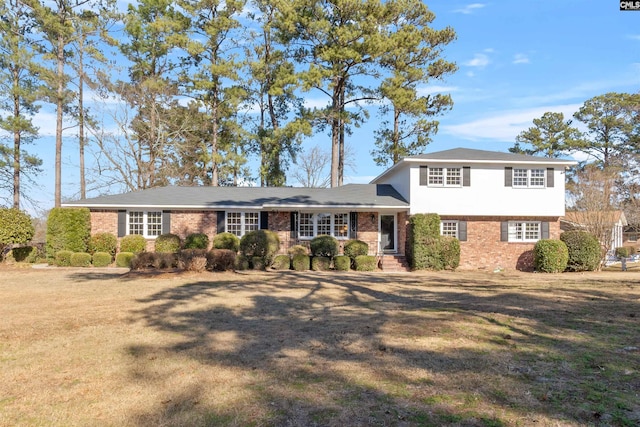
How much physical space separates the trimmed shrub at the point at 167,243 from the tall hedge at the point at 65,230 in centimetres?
359

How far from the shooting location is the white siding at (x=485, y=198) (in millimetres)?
20812

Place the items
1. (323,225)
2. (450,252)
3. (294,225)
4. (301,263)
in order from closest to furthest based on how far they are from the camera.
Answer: (301,263), (450,252), (294,225), (323,225)

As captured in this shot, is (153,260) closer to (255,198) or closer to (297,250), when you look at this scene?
(297,250)

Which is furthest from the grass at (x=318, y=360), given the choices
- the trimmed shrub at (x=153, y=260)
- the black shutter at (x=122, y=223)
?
the black shutter at (x=122, y=223)

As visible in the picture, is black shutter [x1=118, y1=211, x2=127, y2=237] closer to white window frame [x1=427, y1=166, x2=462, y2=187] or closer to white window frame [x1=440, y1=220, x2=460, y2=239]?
white window frame [x1=427, y1=166, x2=462, y2=187]

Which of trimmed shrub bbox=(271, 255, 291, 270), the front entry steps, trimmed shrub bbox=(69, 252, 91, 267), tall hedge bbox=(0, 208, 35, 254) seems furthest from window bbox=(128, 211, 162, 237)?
the front entry steps

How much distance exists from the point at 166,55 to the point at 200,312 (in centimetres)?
2639

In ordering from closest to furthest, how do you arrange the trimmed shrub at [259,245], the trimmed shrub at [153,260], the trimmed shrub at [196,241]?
the trimmed shrub at [153,260]
the trimmed shrub at [259,245]
the trimmed shrub at [196,241]

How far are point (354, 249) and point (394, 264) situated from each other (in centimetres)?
234

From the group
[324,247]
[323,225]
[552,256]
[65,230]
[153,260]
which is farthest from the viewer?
[323,225]

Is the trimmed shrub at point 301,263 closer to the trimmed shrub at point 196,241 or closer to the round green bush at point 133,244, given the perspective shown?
the trimmed shrub at point 196,241

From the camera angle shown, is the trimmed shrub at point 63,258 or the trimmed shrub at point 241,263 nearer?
the trimmed shrub at point 241,263

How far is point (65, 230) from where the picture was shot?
1983 cm

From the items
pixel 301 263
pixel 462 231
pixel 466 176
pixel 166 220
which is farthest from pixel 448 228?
pixel 166 220
